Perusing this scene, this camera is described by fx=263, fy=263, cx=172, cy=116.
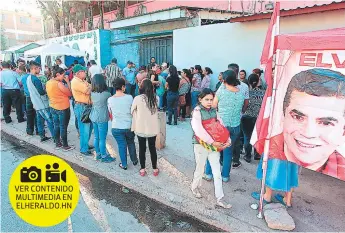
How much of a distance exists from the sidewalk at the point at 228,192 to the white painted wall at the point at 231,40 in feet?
11.4

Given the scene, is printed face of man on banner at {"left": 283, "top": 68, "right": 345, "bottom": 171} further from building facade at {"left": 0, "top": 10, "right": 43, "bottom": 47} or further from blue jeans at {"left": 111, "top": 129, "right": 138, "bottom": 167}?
building facade at {"left": 0, "top": 10, "right": 43, "bottom": 47}

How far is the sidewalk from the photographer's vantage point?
10.3 ft

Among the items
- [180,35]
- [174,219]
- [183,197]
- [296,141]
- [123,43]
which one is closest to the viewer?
[296,141]

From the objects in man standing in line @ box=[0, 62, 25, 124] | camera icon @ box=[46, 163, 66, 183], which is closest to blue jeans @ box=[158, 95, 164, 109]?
man standing in line @ box=[0, 62, 25, 124]

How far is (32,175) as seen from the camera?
2340mm

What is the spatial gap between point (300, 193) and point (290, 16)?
448 cm

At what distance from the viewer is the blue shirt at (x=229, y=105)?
377 cm

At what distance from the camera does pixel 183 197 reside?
3668 mm

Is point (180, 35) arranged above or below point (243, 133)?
above

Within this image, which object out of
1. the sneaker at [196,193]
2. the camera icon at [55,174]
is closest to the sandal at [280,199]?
the sneaker at [196,193]

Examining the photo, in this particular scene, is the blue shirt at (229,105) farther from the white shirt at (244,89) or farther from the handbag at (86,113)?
the handbag at (86,113)

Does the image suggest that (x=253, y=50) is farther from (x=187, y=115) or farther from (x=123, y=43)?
(x=123, y=43)

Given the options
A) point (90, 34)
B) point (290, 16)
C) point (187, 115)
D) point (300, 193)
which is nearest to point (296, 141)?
point (300, 193)

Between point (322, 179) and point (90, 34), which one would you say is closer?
point (322, 179)
